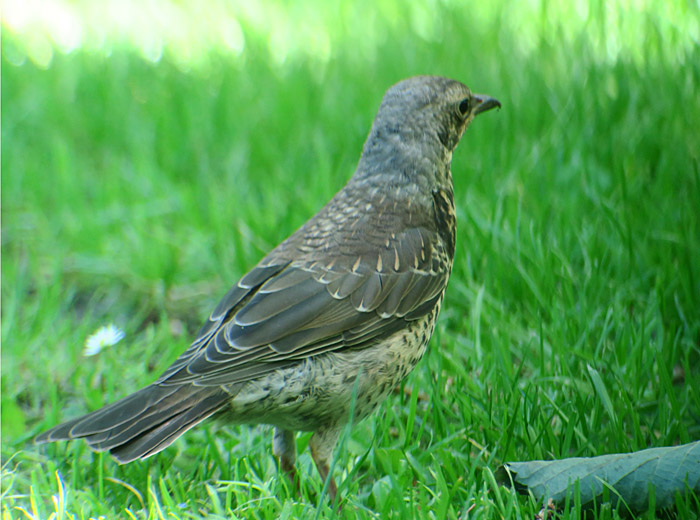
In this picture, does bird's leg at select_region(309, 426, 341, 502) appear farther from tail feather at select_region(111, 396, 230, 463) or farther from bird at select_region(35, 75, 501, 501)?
tail feather at select_region(111, 396, 230, 463)

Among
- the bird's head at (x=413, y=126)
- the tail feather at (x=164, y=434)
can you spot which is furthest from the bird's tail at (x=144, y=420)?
the bird's head at (x=413, y=126)

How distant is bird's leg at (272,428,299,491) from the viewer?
3.29m

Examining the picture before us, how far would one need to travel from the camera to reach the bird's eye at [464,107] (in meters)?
3.71

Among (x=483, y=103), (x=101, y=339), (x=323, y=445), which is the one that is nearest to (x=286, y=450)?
(x=323, y=445)

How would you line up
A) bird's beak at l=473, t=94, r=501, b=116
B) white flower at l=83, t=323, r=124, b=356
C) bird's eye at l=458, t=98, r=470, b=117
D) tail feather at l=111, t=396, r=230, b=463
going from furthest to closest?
white flower at l=83, t=323, r=124, b=356 < bird's beak at l=473, t=94, r=501, b=116 < bird's eye at l=458, t=98, r=470, b=117 < tail feather at l=111, t=396, r=230, b=463

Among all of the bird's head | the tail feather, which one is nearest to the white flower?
the tail feather

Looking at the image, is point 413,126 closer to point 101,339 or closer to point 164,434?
point 164,434

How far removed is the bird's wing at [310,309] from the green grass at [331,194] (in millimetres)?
379

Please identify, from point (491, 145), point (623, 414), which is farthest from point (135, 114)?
point (623, 414)

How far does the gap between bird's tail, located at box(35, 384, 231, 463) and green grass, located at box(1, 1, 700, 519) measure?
221 millimetres

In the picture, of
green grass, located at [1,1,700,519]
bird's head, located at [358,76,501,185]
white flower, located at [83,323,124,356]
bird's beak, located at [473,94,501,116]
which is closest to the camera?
green grass, located at [1,1,700,519]

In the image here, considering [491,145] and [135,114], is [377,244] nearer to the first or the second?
[491,145]

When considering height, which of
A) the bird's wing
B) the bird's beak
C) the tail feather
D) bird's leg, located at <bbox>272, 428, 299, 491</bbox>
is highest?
the bird's beak

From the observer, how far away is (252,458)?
10.9 ft
